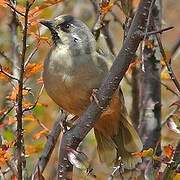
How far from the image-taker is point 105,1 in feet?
8.14

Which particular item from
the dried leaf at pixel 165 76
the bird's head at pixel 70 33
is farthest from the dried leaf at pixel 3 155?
the dried leaf at pixel 165 76

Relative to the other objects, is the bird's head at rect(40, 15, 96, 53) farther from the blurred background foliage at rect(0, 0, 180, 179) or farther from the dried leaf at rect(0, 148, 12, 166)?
the dried leaf at rect(0, 148, 12, 166)

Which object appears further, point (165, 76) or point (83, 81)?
point (165, 76)

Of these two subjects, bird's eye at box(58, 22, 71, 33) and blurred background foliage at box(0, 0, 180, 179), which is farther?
blurred background foliage at box(0, 0, 180, 179)

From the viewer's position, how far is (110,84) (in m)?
2.02

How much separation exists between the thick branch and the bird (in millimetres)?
278

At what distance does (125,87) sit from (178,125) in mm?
1875

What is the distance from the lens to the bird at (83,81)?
2627mm

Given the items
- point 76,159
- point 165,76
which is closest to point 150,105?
point 165,76

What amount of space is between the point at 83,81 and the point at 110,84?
60 centimetres

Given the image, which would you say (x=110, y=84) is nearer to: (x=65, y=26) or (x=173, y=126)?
(x=173, y=126)

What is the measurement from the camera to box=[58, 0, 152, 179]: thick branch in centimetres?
189

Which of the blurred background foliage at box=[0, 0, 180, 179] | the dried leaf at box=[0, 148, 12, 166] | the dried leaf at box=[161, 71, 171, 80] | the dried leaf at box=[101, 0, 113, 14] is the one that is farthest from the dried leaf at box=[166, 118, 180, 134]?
the dried leaf at box=[161, 71, 171, 80]

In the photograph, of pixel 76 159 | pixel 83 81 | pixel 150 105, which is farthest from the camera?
pixel 150 105
